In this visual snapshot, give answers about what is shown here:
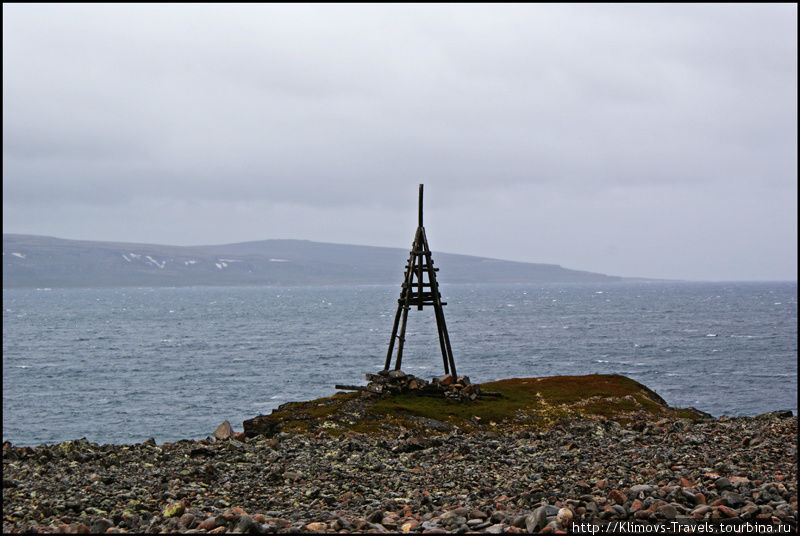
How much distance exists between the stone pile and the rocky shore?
423 centimetres

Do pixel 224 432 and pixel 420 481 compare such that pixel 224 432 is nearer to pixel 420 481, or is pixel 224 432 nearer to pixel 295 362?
pixel 420 481

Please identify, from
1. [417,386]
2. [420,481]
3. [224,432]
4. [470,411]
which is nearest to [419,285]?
[417,386]

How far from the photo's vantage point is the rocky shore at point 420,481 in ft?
40.5

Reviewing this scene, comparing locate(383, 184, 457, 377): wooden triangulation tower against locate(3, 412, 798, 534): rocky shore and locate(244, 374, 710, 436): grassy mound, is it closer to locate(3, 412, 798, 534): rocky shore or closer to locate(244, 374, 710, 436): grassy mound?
locate(244, 374, 710, 436): grassy mound

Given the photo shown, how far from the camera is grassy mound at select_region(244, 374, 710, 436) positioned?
81.5 feet

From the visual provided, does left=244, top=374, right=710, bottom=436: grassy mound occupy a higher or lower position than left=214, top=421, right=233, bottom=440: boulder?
higher

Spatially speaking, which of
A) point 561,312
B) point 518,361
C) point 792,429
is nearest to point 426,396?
point 792,429

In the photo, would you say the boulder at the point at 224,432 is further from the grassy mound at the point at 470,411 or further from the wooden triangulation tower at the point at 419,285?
the wooden triangulation tower at the point at 419,285

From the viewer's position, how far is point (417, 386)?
28562 millimetres

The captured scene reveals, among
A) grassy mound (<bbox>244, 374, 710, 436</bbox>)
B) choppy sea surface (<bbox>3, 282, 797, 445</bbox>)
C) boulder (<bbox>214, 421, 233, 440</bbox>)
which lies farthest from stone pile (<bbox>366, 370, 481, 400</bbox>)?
choppy sea surface (<bbox>3, 282, 797, 445</bbox>)

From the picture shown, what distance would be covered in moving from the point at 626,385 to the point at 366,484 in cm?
1999

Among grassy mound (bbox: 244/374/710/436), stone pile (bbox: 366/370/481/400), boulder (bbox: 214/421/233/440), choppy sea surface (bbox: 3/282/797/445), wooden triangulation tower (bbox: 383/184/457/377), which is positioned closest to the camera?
boulder (bbox: 214/421/233/440)

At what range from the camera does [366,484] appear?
55.5 ft

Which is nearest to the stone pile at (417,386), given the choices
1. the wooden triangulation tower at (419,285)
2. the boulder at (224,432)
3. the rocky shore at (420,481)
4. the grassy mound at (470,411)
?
the grassy mound at (470,411)
